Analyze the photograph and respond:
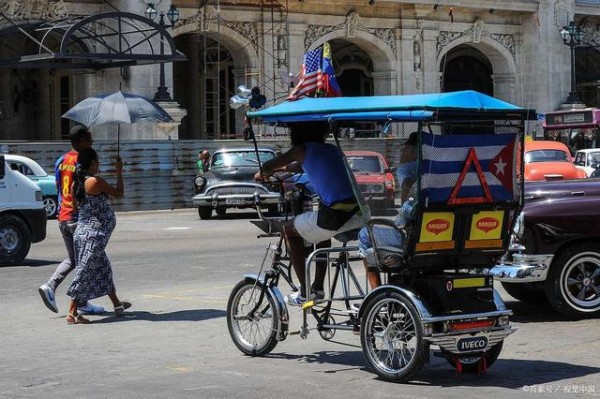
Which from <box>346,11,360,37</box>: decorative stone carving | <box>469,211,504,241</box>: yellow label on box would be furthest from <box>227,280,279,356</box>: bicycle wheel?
<box>346,11,360,37</box>: decorative stone carving

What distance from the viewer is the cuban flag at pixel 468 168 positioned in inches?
345

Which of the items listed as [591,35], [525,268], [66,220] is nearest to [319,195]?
[525,268]

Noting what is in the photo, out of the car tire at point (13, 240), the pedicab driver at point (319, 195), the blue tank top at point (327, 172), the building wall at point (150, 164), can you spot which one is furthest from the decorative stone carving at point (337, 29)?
the blue tank top at point (327, 172)

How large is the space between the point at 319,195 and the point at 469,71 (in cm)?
4459

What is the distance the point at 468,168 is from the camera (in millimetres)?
8914

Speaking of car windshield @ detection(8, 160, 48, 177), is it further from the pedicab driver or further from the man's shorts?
the man's shorts

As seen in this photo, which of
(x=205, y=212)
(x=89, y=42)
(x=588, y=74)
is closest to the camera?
(x=205, y=212)

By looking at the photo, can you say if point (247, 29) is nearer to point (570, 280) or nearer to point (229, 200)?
point (229, 200)

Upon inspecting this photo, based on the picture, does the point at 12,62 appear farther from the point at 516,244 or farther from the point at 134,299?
the point at 516,244

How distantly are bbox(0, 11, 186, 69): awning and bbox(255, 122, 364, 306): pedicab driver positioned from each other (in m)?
20.9

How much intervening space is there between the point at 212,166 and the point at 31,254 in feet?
34.9

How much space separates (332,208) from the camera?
9.40 m

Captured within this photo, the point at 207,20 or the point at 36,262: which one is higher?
the point at 207,20

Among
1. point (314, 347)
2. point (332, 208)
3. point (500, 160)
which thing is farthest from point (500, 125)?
point (314, 347)
